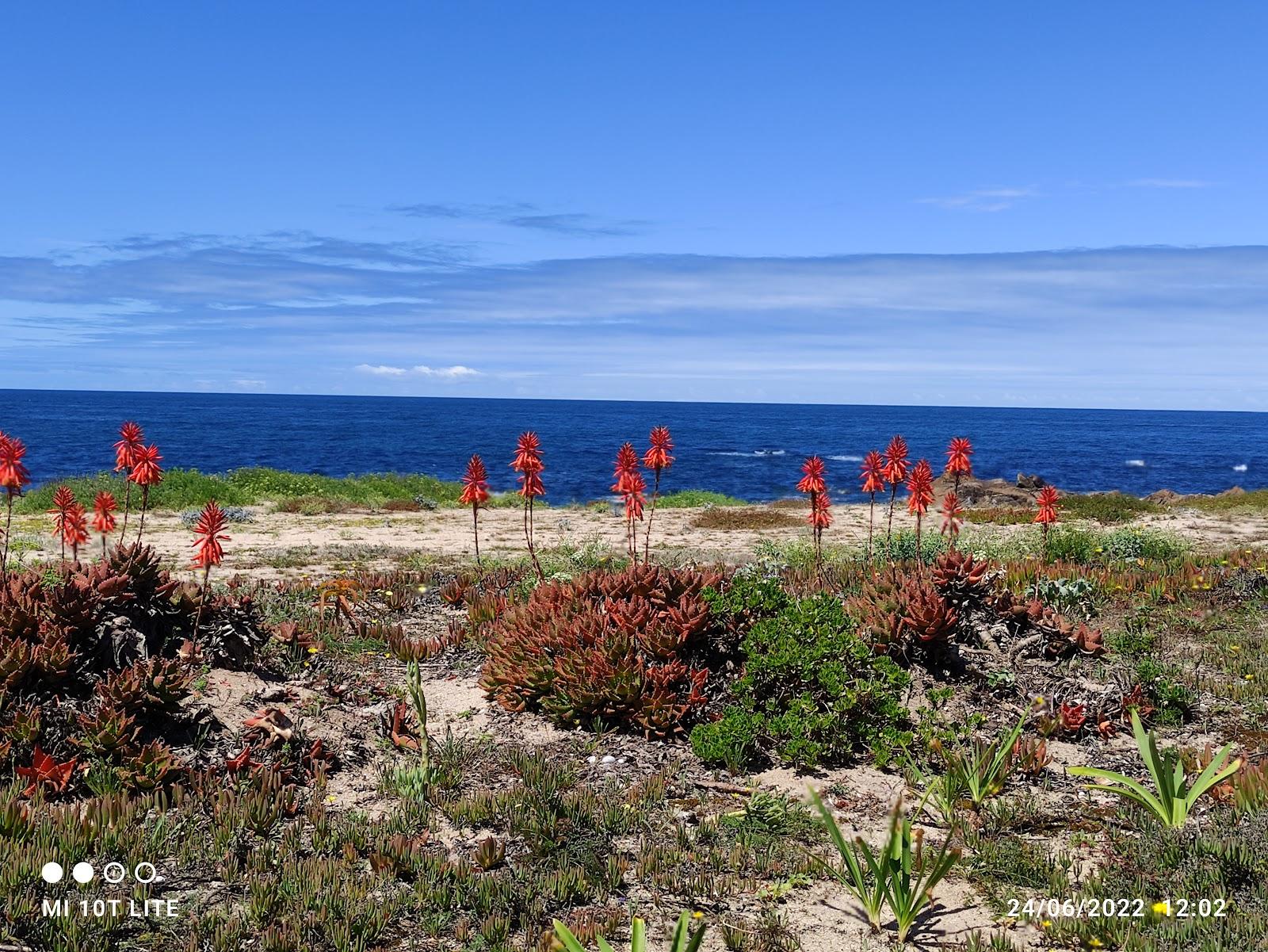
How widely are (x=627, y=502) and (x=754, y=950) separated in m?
6.86

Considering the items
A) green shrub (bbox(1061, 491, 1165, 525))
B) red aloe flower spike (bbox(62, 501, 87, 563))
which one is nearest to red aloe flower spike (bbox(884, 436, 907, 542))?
red aloe flower spike (bbox(62, 501, 87, 563))

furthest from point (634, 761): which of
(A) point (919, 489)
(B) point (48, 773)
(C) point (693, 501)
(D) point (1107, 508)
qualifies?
(C) point (693, 501)

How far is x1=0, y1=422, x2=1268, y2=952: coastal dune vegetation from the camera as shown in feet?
15.5

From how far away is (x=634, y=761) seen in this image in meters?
7.01

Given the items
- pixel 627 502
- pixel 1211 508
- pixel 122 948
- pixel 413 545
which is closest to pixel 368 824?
pixel 122 948

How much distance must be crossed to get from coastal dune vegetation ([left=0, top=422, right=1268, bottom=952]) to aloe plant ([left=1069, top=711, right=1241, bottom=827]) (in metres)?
0.03

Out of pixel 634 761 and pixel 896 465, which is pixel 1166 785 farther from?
pixel 896 465

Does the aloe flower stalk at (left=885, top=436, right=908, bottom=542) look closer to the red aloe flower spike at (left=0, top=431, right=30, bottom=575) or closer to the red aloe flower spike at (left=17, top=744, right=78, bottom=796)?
the red aloe flower spike at (left=17, top=744, right=78, bottom=796)

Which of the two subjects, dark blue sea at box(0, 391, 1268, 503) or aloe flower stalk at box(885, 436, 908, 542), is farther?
dark blue sea at box(0, 391, 1268, 503)

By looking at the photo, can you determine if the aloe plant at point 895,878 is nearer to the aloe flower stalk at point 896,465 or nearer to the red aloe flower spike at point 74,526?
the aloe flower stalk at point 896,465

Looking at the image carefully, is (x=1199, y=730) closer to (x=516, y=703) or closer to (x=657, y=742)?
(x=657, y=742)

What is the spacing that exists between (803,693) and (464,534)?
15.3m

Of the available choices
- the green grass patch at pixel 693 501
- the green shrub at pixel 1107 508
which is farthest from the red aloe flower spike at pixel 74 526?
the green shrub at pixel 1107 508

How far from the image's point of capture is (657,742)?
24.0 ft
